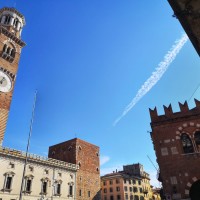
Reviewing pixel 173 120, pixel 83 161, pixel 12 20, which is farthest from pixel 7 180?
pixel 12 20

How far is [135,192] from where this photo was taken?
87.5 meters

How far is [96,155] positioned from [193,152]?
42.9 meters

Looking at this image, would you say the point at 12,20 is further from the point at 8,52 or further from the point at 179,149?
the point at 179,149

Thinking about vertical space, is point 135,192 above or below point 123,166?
below

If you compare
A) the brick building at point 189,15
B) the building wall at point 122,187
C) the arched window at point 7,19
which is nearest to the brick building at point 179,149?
the brick building at point 189,15

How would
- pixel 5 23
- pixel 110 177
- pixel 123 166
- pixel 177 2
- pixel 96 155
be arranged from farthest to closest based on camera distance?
pixel 123 166 < pixel 110 177 < pixel 96 155 < pixel 5 23 < pixel 177 2

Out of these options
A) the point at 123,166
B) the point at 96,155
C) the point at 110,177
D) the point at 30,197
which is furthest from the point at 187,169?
the point at 123,166

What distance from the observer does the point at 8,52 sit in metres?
46.3

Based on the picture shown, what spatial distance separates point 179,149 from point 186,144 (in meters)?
0.85

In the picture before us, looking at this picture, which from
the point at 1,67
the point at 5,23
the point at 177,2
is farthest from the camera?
the point at 5,23

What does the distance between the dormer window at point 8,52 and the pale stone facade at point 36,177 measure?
19732mm

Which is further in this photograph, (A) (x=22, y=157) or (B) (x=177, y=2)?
(A) (x=22, y=157)

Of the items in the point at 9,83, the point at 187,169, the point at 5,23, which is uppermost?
the point at 5,23

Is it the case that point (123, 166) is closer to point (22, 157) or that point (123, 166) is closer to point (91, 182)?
point (91, 182)
